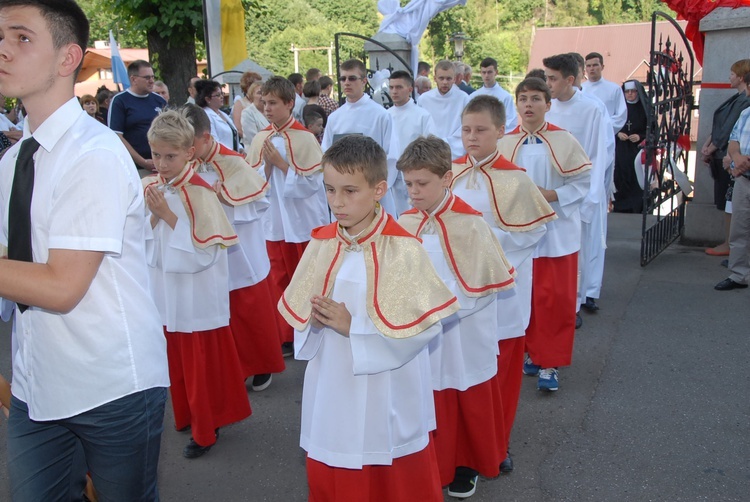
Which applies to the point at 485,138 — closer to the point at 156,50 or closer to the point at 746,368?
the point at 746,368

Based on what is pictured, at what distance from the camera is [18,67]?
6.39ft

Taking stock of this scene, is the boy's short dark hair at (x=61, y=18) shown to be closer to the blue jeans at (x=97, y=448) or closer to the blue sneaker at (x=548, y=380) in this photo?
the blue jeans at (x=97, y=448)

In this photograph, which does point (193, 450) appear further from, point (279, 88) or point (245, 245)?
point (279, 88)

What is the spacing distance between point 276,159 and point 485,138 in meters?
2.23

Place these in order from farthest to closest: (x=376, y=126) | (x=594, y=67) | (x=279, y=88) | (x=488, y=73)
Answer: (x=488, y=73), (x=594, y=67), (x=376, y=126), (x=279, y=88)

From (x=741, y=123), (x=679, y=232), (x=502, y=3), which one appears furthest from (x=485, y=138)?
(x=502, y=3)

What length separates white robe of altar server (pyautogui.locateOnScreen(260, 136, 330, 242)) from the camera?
582 cm

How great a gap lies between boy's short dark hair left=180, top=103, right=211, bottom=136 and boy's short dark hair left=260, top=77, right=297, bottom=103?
1.18 m

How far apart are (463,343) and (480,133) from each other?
3.73 ft

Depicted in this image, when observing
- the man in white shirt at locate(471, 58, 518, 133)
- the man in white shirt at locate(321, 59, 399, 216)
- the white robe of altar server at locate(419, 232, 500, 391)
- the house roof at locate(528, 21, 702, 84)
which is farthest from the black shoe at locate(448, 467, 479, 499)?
the house roof at locate(528, 21, 702, 84)

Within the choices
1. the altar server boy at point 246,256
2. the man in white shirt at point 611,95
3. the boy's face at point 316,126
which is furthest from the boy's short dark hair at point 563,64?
the boy's face at point 316,126

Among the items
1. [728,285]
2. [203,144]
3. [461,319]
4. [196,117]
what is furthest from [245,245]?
[728,285]

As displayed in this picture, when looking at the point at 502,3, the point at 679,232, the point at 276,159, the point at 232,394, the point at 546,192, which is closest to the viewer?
the point at 232,394

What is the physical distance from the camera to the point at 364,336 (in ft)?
8.68
